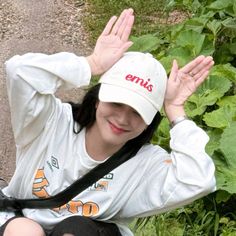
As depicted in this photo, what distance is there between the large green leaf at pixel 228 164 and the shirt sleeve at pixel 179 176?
75 cm

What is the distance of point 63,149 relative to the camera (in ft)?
8.39

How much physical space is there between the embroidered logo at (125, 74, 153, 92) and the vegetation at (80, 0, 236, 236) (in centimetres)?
103

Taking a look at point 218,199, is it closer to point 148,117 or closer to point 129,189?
point 129,189

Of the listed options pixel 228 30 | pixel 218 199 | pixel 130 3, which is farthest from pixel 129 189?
pixel 130 3

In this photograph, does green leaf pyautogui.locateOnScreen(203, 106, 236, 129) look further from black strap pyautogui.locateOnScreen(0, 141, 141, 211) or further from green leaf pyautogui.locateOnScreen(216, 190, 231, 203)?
black strap pyautogui.locateOnScreen(0, 141, 141, 211)

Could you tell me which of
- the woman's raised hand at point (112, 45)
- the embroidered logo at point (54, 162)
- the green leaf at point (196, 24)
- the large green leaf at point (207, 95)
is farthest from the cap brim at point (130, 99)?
the green leaf at point (196, 24)

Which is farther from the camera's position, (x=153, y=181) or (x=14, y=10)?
(x=14, y=10)

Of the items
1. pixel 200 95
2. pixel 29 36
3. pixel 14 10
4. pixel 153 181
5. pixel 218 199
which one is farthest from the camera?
pixel 14 10

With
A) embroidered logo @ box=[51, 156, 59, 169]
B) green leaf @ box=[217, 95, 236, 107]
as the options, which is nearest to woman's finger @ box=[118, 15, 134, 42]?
embroidered logo @ box=[51, 156, 59, 169]

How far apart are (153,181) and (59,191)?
354mm

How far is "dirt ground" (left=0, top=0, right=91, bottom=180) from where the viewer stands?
5418 millimetres

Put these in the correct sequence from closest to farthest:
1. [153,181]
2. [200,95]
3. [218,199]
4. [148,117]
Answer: [148,117] < [153,181] < [218,199] < [200,95]

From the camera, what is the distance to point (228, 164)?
332 cm

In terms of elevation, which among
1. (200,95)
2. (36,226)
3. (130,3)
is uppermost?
(36,226)
